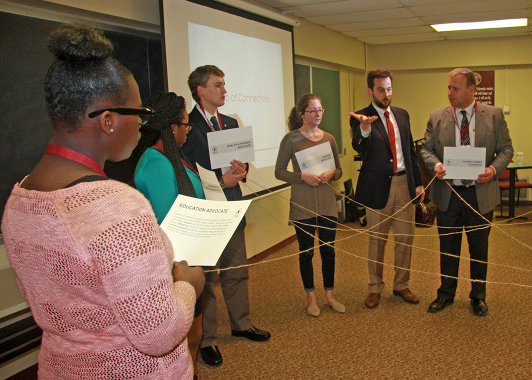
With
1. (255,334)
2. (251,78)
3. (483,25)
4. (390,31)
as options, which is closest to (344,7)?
(251,78)

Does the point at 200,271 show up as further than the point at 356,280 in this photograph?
No

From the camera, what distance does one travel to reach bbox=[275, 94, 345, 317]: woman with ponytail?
3.27 metres

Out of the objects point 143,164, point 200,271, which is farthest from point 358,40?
point 200,271

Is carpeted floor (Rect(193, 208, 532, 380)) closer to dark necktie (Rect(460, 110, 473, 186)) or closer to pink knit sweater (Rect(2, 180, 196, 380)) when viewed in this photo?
dark necktie (Rect(460, 110, 473, 186))

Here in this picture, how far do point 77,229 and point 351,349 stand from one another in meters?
2.46

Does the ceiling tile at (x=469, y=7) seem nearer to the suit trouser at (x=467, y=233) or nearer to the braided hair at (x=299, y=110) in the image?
the braided hair at (x=299, y=110)

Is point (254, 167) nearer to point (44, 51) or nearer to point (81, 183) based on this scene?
point (44, 51)

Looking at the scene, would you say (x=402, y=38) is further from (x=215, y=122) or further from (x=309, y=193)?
(x=215, y=122)

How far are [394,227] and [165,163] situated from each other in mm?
2211

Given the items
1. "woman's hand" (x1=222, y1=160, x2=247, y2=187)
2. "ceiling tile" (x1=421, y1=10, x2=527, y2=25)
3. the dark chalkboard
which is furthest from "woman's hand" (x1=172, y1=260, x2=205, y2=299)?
"ceiling tile" (x1=421, y1=10, x2=527, y2=25)

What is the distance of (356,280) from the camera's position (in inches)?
167

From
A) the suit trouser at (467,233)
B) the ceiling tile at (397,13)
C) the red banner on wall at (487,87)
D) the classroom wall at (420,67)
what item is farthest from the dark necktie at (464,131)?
the red banner on wall at (487,87)

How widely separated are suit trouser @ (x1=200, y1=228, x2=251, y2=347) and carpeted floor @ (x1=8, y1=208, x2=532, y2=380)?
15cm

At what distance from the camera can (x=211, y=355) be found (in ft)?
9.19
